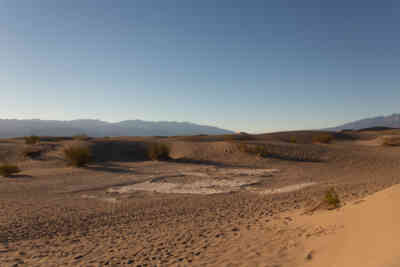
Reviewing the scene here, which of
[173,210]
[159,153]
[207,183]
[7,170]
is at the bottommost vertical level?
[173,210]

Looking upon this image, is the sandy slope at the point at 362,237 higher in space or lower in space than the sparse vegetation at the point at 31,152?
lower

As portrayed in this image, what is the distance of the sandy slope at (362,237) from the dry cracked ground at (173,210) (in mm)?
252

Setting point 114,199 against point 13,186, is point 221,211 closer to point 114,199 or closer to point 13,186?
point 114,199

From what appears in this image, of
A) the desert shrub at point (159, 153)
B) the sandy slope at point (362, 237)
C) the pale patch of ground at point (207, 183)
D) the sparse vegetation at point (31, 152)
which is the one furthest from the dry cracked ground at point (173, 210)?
the sparse vegetation at point (31, 152)

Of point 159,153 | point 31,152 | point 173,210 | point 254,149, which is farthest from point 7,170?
point 254,149

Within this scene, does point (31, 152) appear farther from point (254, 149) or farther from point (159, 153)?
point (254, 149)

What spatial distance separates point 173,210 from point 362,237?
546 centimetres

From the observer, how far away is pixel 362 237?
4.32m

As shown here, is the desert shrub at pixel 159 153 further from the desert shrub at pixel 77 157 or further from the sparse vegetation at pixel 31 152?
the sparse vegetation at pixel 31 152

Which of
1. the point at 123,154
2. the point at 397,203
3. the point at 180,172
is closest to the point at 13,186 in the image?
the point at 180,172

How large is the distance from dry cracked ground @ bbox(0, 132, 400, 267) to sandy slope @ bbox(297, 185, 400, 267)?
252 mm

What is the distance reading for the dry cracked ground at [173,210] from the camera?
510 centimetres

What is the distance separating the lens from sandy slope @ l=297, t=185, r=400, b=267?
3494mm

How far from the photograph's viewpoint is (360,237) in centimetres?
435
